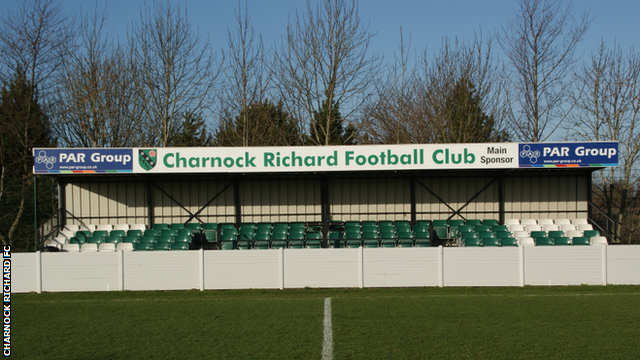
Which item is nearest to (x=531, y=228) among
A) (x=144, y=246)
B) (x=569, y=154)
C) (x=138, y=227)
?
(x=569, y=154)

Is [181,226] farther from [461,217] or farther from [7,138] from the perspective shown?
[7,138]

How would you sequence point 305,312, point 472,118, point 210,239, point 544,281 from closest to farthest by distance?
1. point 305,312
2. point 544,281
3. point 210,239
4. point 472,118

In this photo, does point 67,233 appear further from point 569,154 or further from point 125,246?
point 569,154

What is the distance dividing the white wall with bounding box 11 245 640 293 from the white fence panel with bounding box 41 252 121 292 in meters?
0.03

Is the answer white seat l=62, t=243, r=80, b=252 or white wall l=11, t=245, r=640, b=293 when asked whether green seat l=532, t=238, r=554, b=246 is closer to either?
white wall l=11, t=245, r=640, b=293

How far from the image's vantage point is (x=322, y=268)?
15.5 meters

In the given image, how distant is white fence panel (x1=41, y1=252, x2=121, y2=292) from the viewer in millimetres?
15406

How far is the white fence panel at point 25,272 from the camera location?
15.4 metres

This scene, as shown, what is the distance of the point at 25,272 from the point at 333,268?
897 centimetres

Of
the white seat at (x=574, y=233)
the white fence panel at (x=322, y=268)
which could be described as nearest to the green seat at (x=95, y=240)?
the white fence panel at (x=322, y=268)

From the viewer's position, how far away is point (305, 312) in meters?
11.6

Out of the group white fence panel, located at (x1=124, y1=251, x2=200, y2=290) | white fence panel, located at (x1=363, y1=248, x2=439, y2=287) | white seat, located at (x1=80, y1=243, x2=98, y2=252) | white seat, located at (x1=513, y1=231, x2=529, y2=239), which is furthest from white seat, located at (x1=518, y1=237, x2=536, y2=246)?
white seat, located at (x1=80, y1=243, x2=98, y2=252)

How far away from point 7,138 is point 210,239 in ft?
63.4

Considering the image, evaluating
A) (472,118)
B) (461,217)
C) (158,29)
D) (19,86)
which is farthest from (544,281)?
(19,86)
